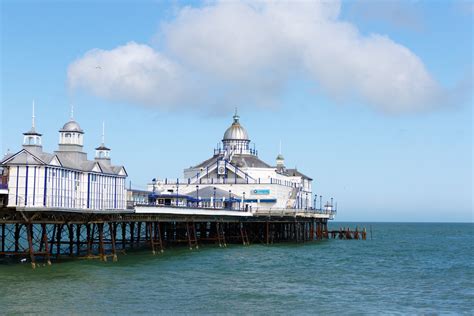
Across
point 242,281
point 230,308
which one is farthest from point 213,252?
point 230,308

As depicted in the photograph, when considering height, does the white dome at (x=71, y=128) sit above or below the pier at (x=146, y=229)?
above

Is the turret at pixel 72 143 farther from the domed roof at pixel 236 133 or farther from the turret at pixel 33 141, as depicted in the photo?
the domed roof at pixel 236 133

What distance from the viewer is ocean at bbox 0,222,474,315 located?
104 ft

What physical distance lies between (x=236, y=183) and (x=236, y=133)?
41.9 ft

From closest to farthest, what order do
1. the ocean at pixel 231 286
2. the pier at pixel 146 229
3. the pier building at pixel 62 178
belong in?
the ocean at pixel 231 286, the pier building at pixel 62 178, the pier at pixel 146 229

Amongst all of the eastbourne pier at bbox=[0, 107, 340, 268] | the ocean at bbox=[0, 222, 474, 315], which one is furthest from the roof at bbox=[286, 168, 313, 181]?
the ocean at bbox=[0, 222, 474, 315]

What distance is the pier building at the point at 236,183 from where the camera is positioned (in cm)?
8694

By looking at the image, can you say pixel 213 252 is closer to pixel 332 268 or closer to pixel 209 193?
pixel 332 268

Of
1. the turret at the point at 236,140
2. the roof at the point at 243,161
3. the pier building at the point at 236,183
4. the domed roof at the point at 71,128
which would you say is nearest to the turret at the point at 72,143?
the domed roof at the point at 71,128

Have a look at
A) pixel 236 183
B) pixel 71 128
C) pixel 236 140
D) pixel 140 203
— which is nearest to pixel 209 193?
pixel 236 183

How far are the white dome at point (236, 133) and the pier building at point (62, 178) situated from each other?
166ft

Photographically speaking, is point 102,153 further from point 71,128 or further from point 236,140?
point 236,140

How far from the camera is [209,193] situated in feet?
284

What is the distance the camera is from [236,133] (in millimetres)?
102188
